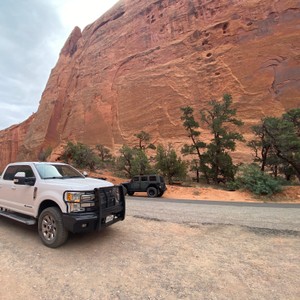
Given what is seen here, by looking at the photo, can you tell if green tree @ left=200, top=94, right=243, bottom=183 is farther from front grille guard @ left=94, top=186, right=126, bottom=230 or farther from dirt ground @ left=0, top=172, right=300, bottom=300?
front grille guard @ left=94, top=186, right=126, bottom=230

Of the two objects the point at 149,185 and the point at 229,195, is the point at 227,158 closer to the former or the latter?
the point at 229,195

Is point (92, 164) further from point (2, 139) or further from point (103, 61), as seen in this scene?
point (2, 139)

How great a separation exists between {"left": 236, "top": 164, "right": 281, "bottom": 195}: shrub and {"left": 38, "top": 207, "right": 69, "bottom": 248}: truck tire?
15.0m

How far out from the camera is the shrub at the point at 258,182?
16.2m

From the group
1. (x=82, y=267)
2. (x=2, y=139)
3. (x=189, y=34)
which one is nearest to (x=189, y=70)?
(x=189, y=34)

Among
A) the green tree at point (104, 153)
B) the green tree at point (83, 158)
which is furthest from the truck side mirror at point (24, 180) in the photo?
the green tree at point (104, 153)

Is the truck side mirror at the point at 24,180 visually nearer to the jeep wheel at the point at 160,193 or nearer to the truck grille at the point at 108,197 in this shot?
the truck grille at the point at 108,197

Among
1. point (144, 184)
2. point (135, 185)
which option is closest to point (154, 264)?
point (144, 184)

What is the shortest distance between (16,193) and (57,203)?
1803mm

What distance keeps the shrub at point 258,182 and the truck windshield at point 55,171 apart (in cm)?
1394

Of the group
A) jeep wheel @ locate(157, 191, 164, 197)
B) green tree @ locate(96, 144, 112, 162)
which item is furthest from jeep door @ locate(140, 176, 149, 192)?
green tree @ locate(96, 144, 112, 162)

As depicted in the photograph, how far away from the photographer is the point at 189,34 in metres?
43.9

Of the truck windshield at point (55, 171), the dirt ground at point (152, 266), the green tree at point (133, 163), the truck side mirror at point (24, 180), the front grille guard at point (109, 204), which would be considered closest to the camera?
the dirt ground at point (152, 266)

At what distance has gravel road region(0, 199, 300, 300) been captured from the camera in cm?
321
